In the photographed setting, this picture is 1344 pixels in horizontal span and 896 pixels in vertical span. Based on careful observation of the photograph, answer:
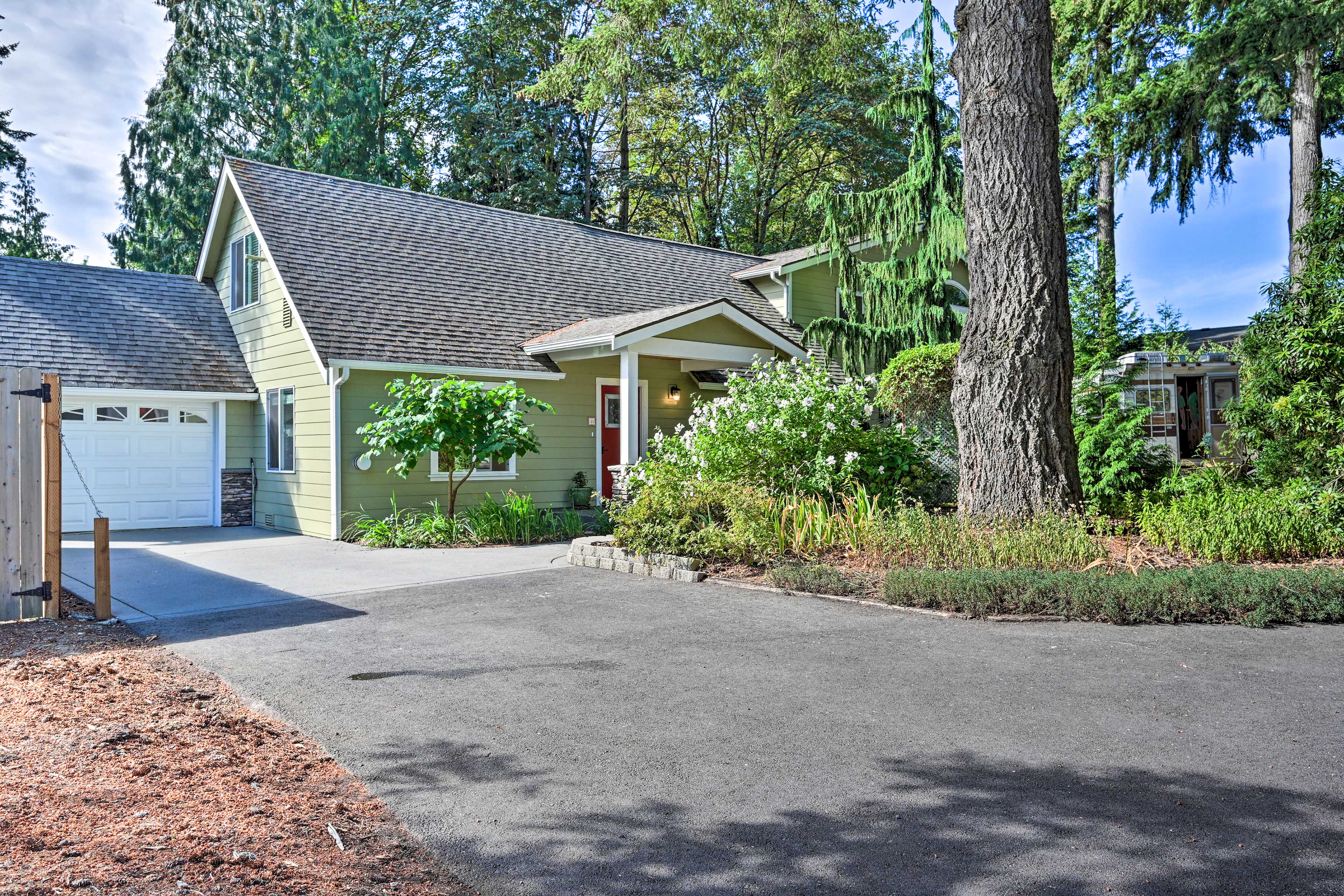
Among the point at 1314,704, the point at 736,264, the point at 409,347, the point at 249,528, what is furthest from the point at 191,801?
the point at 736,264

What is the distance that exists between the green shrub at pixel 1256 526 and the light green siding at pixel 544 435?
9.35 metres

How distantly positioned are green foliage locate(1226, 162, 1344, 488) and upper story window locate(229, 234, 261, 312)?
1429 centimetres

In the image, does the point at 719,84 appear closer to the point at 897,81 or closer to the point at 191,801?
the point at 897,81

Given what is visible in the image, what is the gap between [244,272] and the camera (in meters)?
15.9

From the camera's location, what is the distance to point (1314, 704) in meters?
4.38

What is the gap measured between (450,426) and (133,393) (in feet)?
18.9

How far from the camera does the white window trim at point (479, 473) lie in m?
14.0

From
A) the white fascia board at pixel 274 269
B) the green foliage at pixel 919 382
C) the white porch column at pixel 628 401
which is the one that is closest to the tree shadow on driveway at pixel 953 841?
the green foliage at pixel 919 382

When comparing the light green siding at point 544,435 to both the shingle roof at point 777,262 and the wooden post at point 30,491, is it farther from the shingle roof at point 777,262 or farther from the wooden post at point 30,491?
the wooden post at point 30,491

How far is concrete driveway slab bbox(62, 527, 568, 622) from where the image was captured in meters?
8.02

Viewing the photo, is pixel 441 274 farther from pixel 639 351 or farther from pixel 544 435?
pixel 639 351

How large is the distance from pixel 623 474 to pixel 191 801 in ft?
31.6

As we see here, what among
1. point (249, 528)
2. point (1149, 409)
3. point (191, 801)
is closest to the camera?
point (191, 801)

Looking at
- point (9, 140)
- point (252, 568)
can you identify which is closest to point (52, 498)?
point (252, 568)
